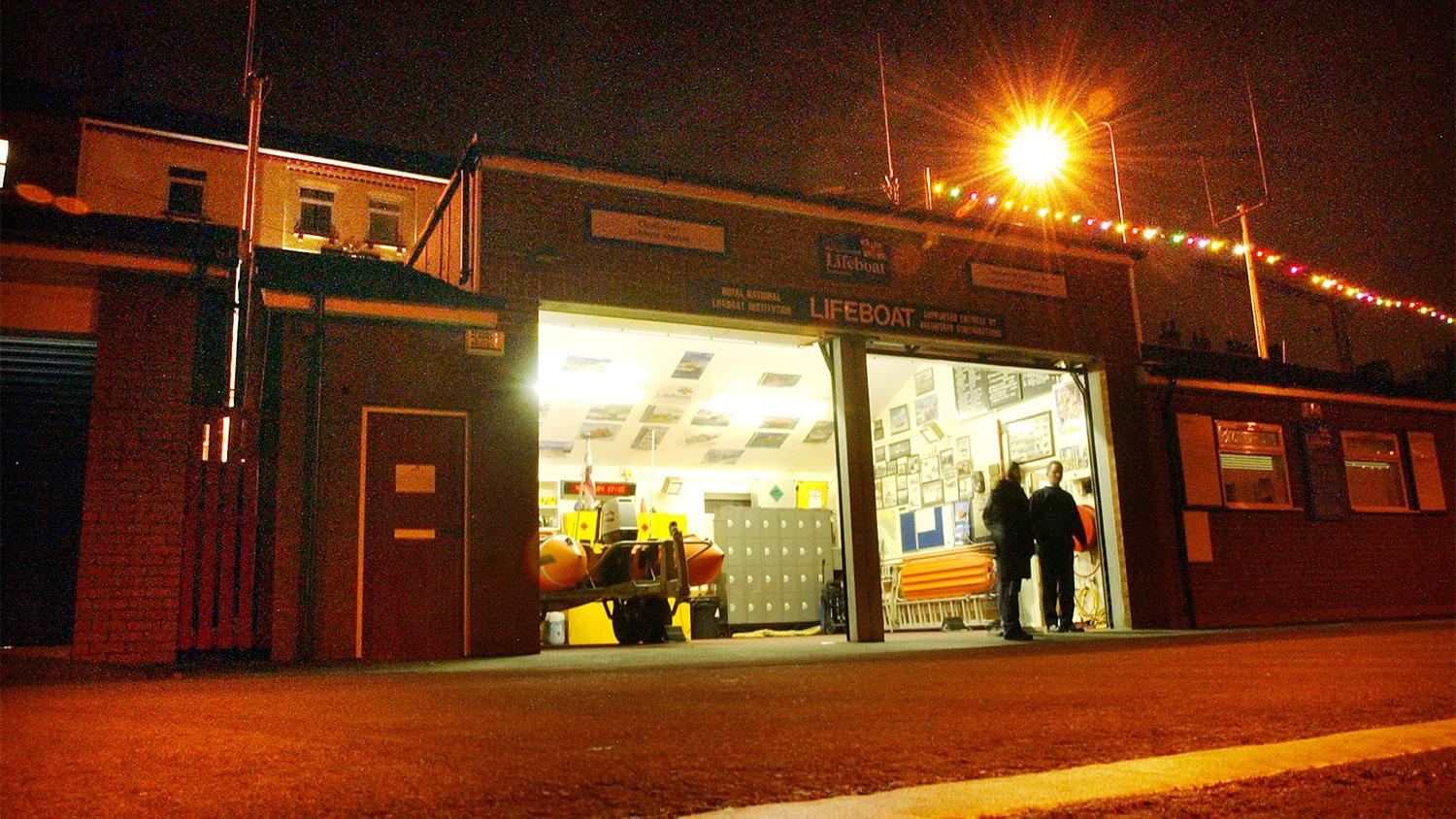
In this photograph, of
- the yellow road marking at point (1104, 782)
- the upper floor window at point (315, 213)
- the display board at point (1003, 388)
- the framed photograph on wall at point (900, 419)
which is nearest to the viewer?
the yellow road marking at point (1104, 782)

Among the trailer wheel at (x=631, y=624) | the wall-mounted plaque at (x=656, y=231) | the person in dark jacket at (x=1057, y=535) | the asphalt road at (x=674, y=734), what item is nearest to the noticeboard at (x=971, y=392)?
the person in dark jacket at (x=1057, y=535)

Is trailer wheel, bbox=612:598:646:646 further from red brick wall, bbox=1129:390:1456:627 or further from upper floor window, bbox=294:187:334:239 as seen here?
upper floor window, bbox=294:187:334:239

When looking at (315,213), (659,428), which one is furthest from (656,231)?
(315,213)

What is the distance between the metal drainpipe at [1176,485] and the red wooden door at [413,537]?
8.65m

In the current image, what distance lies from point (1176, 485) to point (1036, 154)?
6031 mm

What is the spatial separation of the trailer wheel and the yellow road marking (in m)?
9.27

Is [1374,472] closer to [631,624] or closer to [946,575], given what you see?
[946,575]

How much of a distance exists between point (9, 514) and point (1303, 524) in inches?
571

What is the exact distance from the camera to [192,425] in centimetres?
788

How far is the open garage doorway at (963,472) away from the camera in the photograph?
1278 cm

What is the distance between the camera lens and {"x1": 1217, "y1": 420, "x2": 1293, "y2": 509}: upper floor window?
1303 centimetres

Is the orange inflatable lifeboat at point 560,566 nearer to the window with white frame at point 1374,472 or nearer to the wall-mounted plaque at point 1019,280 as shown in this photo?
the wall-mounted plaque at point 1019,280

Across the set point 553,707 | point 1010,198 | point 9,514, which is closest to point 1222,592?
point 1010,198

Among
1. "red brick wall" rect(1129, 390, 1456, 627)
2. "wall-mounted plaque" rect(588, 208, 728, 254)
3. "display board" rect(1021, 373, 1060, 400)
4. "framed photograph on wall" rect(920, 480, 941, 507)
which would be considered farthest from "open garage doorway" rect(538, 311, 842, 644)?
"red brick wall" rect(1129, 390, 1456, 627)
